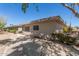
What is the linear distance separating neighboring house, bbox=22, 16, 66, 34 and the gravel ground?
0.18 metres

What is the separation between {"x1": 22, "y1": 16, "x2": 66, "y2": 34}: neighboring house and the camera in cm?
314

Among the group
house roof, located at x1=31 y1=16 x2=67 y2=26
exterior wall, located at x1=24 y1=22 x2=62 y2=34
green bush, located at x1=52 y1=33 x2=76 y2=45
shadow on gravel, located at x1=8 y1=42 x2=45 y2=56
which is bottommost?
shadow on gravel, located at x1=8 y1=42 x2=45 y2=56

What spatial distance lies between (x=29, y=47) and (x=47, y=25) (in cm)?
51

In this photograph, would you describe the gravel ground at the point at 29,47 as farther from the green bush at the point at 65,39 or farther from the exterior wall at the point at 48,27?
the exterior wall at the point at 48,27

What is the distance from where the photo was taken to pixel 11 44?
10.2ft

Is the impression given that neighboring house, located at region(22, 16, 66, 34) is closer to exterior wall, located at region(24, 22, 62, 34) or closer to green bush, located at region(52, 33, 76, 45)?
exterior wall, located at region(24, 22, 62, 34)

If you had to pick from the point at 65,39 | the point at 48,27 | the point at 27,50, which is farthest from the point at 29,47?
the point at 65,39

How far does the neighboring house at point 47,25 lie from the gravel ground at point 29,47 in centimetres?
18

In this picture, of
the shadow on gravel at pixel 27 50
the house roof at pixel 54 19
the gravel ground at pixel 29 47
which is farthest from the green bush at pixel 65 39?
the shadow on gravel at pixel 27 50

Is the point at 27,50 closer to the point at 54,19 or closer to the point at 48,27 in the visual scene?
the point at 48,27

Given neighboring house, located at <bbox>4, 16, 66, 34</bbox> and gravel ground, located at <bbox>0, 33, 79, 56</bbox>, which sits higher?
neighboring house, located at <bbox>4, 16, 66, 34</bbox>

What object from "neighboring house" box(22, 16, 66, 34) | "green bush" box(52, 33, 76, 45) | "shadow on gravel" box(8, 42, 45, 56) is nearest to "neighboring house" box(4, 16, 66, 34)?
"neighboring house" box(22, 16, 66, 34)

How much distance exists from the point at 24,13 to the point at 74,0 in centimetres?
93

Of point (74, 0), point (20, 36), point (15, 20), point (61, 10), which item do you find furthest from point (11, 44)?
point (74, 0)
